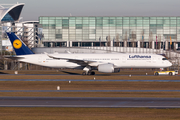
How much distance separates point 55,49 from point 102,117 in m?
77.3

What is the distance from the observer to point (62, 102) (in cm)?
2744

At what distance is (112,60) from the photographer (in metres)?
56.8

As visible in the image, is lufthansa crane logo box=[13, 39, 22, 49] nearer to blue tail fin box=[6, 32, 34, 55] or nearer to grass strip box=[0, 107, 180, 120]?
blue tail fin box=[6, 32, 34, 55]

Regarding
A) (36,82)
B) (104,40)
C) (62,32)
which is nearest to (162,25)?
(104,40)

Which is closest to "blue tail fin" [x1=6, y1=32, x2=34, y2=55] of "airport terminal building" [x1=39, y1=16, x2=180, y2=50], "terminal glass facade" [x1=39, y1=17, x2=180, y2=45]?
"airport terminal building" [x1=39, y1=16, x2=180, y2=50]

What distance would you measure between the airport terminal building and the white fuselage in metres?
64.0

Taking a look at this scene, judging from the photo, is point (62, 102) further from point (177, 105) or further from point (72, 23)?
point (72, 23)

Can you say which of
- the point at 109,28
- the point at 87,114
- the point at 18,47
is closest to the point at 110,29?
the point at 109,28

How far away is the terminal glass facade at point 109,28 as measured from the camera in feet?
404

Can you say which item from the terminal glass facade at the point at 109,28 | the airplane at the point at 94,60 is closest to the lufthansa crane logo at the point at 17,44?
the airplane at the point at 94,60

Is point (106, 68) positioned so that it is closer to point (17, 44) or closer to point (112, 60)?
point (112, 60)

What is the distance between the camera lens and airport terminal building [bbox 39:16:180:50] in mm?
123062

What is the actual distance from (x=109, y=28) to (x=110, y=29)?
26.2 inches

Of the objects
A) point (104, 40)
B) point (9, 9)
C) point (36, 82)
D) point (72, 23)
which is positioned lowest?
point (36, 82)
